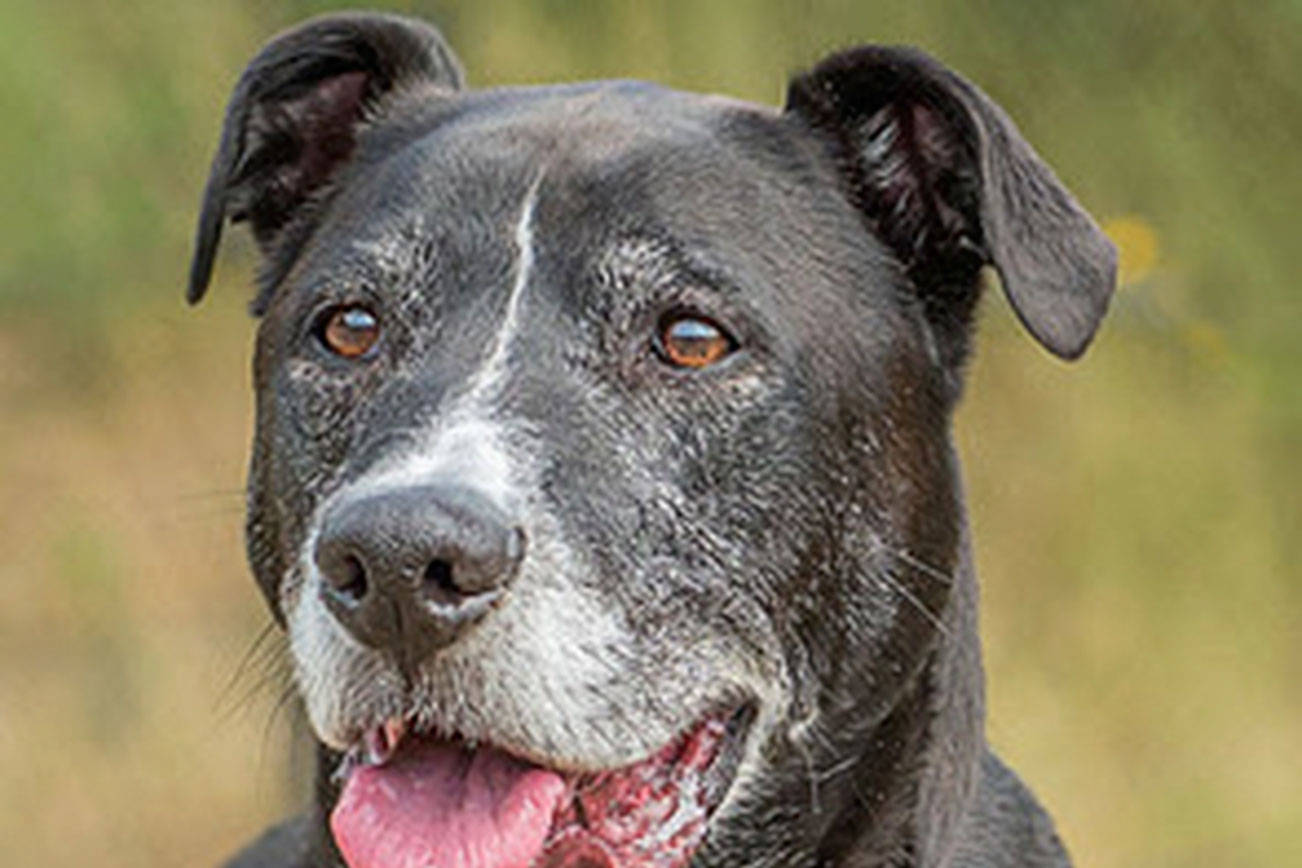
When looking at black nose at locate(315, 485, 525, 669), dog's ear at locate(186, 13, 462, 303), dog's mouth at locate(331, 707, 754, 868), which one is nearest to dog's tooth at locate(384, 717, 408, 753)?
dog's mouth at locate(331, 707, 754, 868)

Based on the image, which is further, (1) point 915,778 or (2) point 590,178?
(1) point 915,778

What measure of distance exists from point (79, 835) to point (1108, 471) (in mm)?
3180

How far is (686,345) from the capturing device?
13.6ft

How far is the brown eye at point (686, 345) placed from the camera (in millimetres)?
4145

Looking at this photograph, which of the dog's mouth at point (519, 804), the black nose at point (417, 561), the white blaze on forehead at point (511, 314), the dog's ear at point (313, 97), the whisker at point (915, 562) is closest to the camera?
the black nose at point (417, 561)

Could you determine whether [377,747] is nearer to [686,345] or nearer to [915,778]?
[686,345]

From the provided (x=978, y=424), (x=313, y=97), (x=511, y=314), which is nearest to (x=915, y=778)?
(x=511, y=314)

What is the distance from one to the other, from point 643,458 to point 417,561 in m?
0.50

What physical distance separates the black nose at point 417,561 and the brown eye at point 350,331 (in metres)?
0.51

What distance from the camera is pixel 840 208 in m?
4.51

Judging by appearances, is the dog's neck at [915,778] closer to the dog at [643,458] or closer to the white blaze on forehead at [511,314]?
the dog at [643,458]

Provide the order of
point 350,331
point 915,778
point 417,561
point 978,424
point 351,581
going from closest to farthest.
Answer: point 417,561 → point 351,581 → point 350,331 → point 915,778 → point 978,424

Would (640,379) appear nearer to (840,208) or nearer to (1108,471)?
Result: (840,208)

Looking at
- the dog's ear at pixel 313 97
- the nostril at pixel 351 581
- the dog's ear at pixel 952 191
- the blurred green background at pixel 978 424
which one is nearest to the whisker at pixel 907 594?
the dog's ear at pixel 952 191
